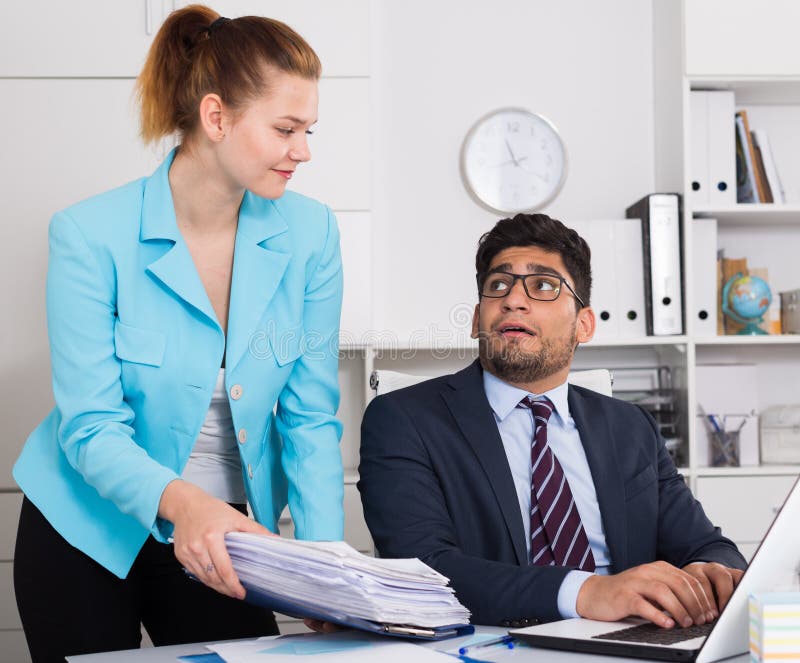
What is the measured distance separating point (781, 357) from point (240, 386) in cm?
243

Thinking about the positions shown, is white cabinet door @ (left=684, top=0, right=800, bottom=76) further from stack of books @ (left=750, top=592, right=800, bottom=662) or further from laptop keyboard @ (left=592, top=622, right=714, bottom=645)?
stack of books @ (left=750, top=592, right=800, bottom=662)

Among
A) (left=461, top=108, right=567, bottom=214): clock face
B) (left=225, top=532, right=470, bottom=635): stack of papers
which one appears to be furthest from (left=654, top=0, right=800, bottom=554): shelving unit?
(left=225, top=532, right=470, bottom=635): stack of papers

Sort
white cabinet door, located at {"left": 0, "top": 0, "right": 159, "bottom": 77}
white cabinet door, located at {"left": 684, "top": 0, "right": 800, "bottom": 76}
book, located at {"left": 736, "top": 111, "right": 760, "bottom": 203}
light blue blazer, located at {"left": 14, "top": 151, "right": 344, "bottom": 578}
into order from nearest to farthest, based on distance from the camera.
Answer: light blue blazer, located at {"left": 14, "top": 151, "right": 344, "bottom": 578}
white cabinet door, located at {"left": 0, "top": 0, "right": 159, "bottom": 77}
white cabinet door, located at {"left": 684, "top": 0, "right": 800, "bottom": 76}
book, located at {"left": 736, "top": 111, "right": 760, "bottom": 203}

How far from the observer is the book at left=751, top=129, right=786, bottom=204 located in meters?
3.07

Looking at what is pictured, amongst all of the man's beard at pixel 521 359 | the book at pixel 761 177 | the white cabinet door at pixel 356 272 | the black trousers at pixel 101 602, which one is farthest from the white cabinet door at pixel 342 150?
the black trousers at pixel 101 602

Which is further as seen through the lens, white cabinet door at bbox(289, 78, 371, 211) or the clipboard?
white cabinet door at bbox(289, 78, 371, 211)

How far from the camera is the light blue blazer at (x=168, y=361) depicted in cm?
137

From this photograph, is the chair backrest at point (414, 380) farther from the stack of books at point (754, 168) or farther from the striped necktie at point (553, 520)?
the stack of books at point (754, 168)

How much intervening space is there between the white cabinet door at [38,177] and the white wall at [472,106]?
35.2 inches

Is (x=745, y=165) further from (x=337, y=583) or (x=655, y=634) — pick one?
(x=337, y=583)

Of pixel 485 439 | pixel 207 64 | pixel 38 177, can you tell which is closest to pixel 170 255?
pixel 207 64

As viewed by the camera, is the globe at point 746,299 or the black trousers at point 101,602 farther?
the globe at point 746,299

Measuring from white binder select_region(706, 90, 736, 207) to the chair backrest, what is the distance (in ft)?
3.68

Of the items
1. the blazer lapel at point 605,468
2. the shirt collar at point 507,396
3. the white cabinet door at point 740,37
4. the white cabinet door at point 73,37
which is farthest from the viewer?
the white cabinet door at point 740,37
